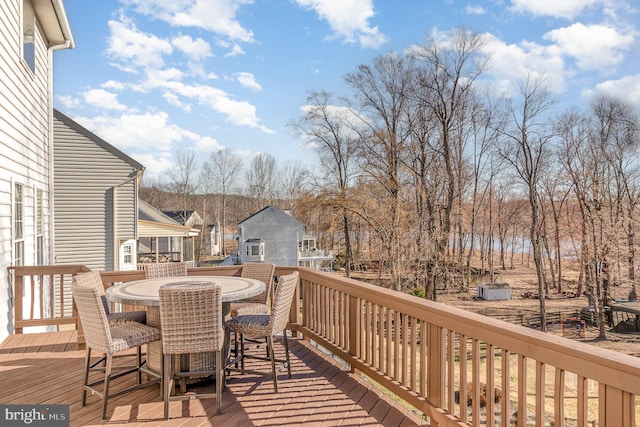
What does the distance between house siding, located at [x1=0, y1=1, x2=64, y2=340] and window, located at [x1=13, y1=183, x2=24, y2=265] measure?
0.40 ft

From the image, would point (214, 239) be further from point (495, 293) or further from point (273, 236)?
point (495, 293)

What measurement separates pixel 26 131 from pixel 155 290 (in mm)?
4345

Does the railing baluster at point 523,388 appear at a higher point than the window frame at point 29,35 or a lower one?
lower

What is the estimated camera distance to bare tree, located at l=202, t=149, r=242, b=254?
108ft

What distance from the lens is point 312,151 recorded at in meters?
22.1

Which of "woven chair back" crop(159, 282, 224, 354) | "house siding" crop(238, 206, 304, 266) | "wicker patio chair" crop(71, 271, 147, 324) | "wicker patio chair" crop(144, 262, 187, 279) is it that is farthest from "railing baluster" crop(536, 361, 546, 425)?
"house siding" crop(238, 206, 304, 266)

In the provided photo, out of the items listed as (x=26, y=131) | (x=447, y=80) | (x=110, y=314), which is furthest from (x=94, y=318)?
(x=447, y=80)

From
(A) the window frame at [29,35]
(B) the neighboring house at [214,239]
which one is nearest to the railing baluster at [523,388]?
(A) the window frame at [29,35]

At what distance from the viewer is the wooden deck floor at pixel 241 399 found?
3.13 m

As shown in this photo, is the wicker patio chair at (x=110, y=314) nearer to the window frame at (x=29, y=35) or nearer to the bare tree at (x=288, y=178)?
the window frame at (x=29, y=35)

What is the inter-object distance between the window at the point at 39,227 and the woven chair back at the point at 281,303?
5.37m

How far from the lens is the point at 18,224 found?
5.96 m

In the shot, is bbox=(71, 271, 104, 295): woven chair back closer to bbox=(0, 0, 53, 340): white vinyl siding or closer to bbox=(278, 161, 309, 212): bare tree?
bbox=(0, 0, 53, 340): white vinyl siding

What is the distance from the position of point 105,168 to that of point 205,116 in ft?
45.5
